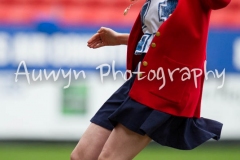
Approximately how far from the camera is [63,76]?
13.7ft

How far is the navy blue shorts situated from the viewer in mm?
1961

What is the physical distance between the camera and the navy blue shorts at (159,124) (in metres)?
1.96

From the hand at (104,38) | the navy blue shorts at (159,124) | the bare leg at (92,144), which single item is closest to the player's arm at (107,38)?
the hand at (104,38)

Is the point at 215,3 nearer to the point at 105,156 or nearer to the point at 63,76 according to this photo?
the point at 105,156

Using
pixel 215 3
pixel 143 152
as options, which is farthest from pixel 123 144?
pixel 143 152

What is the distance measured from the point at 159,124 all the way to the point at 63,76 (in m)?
2.29

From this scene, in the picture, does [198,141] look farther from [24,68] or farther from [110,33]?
[24,68]

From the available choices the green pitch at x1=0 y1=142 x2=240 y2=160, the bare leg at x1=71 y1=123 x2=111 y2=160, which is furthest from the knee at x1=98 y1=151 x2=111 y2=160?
the green pitch at x1=0 y1=142 x2=240 y2=160

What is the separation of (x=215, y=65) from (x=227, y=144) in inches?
23.0

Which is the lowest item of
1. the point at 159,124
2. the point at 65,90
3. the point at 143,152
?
the point at 143,152

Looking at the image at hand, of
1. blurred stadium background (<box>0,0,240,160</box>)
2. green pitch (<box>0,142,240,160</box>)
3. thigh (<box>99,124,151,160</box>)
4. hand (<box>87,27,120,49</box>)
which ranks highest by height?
hand (<box>87,27,120,49</box>)

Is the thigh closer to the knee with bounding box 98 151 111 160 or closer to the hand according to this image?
the knee with bounding box 98 151 111 160

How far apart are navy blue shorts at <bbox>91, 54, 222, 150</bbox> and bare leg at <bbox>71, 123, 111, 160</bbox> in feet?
0.11

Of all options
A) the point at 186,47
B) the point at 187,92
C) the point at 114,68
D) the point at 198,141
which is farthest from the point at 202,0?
the point at 114,68
